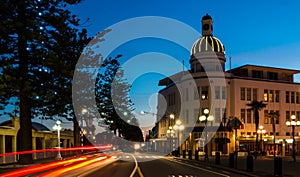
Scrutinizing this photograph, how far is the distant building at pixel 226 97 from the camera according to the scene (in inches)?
3142

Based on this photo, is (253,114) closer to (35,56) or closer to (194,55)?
(194,55)

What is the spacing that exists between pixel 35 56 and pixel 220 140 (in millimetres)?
17728

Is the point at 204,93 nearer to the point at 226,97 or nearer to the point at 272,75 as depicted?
the point at 226,97

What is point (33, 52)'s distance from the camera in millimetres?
26359

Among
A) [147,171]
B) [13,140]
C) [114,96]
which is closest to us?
Result: [147,171]

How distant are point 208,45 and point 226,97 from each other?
34.2ft

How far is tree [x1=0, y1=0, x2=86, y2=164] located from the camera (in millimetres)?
23844

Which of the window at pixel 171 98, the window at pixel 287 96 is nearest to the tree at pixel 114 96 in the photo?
the window at pixel 171 98

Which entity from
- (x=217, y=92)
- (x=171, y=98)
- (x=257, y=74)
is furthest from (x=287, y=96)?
(x=171, y=98)

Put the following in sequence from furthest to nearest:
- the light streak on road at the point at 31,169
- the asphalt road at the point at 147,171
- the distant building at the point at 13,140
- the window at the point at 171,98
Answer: the window at the point at 171,98 < the distant building at the point at 13,140 < the asphalt road at the point at 147,171 < the light streak on road at the point at 31,169

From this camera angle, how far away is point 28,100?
2792cm

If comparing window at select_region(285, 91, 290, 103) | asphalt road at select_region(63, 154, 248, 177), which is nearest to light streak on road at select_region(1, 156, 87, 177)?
asphalt road at select_region(63, 154, 248, 177)

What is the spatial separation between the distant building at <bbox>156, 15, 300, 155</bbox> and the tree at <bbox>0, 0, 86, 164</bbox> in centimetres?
5036

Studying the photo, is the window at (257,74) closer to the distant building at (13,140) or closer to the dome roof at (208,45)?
the dome roof at (208,45)
